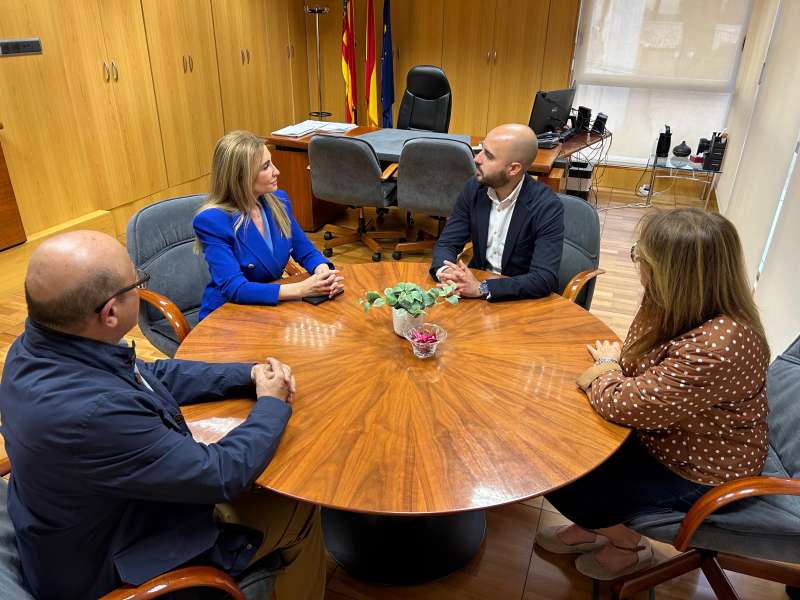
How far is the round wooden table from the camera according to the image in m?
1.18

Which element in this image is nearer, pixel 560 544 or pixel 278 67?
pixel 560 544

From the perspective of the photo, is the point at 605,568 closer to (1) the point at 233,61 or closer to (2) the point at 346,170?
(2) the point at 346,170

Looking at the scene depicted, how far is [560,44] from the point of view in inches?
245

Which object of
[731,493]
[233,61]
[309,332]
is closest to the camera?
[731,493]

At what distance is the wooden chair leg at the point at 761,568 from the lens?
5.12 ft

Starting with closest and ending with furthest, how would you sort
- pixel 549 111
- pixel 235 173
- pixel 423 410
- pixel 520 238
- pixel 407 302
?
1. pixel 423 410
2. pixel 407 302
3. pixel 235 173
4. pixel 520 238
5. pixel 549 111

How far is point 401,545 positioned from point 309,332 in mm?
794

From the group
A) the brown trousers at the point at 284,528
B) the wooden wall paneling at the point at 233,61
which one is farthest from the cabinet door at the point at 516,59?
the brown trousers at the point at 284,528

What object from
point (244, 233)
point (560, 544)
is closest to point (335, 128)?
point (244, 233)

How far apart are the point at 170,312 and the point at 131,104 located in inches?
134

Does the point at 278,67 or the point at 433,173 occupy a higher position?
the point at 278,67

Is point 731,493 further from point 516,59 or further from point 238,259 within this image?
point 516,59

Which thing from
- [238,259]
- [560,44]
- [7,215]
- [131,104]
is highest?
[560,44]

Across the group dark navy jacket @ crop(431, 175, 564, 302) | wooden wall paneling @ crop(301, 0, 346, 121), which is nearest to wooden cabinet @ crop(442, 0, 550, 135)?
wooden wall paneling @ crop(301, 0, 346, 121)
